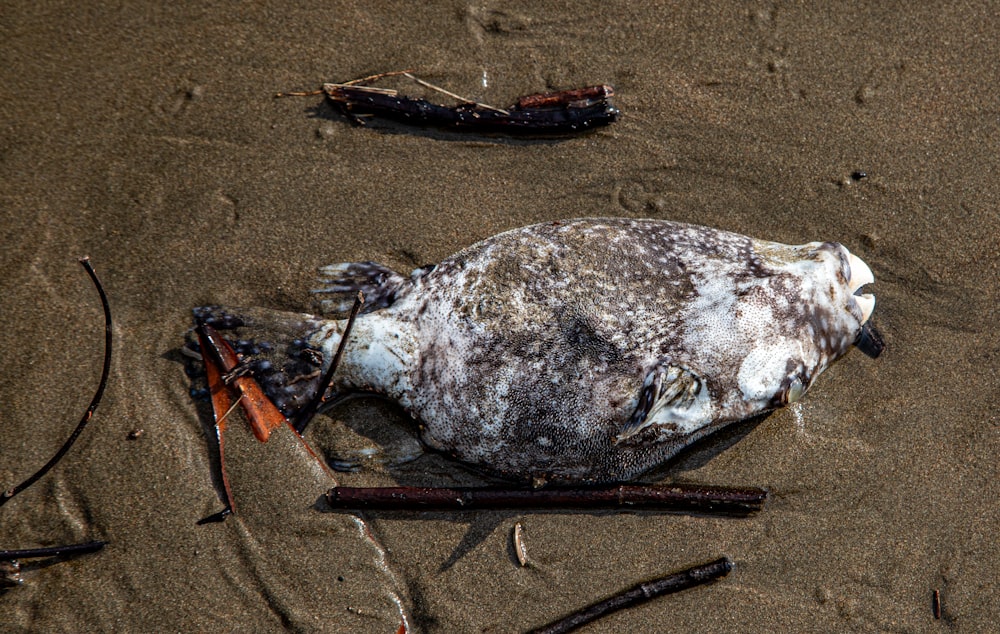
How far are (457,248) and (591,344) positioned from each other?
4.29 feet

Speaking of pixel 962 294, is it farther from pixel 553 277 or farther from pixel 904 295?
pixel 553 277

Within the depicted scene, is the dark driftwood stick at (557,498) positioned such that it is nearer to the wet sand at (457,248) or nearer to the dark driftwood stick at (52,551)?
the wet sand at (457,248)

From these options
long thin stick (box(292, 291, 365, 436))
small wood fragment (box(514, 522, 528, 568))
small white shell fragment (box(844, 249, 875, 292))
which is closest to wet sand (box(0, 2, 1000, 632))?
small wood fragment (box(514, 522, 528, 568))

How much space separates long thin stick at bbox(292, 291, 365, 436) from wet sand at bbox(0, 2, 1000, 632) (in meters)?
0.15

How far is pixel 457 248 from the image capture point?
4.54 meters

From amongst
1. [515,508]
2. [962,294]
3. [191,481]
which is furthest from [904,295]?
[191,481]

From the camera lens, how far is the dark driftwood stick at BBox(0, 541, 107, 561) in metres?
4.00

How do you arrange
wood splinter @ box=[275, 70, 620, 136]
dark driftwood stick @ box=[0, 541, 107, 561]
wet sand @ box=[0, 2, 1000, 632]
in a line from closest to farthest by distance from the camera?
dark driftwood stick @ box=[0, 541, 107, 561] → wet sand @ box=[0, 2, 1000, 632] → wood splinter @ box=[275, 70, 620, 136]

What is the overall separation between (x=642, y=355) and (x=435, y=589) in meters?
1.98

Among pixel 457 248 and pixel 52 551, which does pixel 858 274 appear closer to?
pixel 457 248

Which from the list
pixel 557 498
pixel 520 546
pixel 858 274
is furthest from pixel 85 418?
pixel 858 274

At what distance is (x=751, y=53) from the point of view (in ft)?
15.5

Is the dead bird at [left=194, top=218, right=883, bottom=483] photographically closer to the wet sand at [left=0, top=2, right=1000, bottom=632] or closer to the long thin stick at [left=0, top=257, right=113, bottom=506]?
the wet sand at [left=0, top=2, right=1000, bottom=632]

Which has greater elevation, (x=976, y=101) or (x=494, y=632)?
(x=976, y=101)
